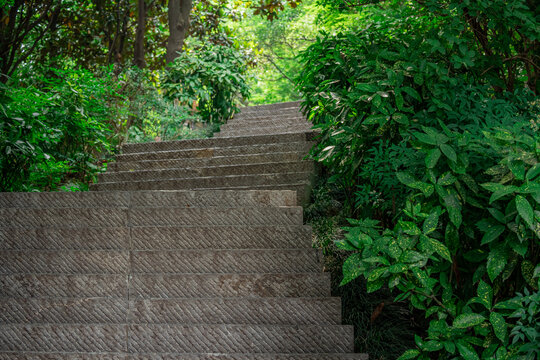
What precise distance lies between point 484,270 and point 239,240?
1.60 meters

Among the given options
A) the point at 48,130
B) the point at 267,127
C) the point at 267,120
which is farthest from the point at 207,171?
the point at 267,120

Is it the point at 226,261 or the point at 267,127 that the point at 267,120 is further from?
the point at 226,261

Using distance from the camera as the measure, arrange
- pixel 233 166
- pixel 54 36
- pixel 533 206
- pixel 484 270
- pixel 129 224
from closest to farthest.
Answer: pixel 533 206 → pixel 484 270 → pixel 129 224 → pixel 233 166 → pixel 54 36

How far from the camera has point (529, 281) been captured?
2406 millimetres

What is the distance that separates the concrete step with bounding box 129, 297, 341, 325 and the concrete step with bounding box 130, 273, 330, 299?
11cm

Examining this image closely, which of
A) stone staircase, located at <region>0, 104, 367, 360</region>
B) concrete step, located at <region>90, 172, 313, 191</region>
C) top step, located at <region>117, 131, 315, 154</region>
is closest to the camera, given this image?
stone staircase, located at <region>0, 104, 367, 360</region>

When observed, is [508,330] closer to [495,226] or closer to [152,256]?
[495,226]

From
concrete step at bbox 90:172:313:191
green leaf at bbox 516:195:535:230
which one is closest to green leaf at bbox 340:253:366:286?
green leaf at bbox 516:195:535:230

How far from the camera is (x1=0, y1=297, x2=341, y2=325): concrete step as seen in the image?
3.06 meters

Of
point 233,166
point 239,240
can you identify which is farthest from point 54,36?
point 239,240

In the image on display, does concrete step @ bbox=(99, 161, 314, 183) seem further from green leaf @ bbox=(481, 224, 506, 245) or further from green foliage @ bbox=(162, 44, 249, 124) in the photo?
green leaf @ bbox=(481, 224, 506, 245)

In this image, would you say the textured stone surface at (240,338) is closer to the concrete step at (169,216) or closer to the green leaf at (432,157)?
the concrete step at (169,216)

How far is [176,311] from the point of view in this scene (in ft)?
10.2

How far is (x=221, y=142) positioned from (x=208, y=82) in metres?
2.48
